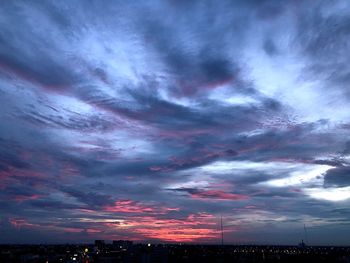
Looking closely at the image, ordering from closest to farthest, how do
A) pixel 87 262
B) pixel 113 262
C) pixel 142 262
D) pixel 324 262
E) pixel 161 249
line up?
pixel 142 262 → pixel 161 249 → pixel 113 262 → pixel 87 262 → pixel 324 262

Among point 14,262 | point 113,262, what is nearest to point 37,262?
point 14,262

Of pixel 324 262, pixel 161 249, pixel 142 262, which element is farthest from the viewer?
pixel 324 262

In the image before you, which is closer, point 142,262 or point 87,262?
point 142,262

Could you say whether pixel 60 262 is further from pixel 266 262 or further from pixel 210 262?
pixel 266 262

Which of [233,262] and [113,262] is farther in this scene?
[233,262]

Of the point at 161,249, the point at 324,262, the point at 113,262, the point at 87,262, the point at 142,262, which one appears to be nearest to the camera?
the point at 142,262

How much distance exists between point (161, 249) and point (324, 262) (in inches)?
3059

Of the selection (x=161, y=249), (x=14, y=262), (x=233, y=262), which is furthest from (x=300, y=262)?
(x=14, y=262)

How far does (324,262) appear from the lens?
149 meters

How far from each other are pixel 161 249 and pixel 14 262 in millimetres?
56572

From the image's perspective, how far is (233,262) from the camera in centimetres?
13838

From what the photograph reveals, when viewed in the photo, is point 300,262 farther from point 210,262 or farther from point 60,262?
point 60,262

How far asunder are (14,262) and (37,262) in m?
8.36

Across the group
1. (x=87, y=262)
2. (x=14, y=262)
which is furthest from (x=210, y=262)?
(x=14, y=262)
